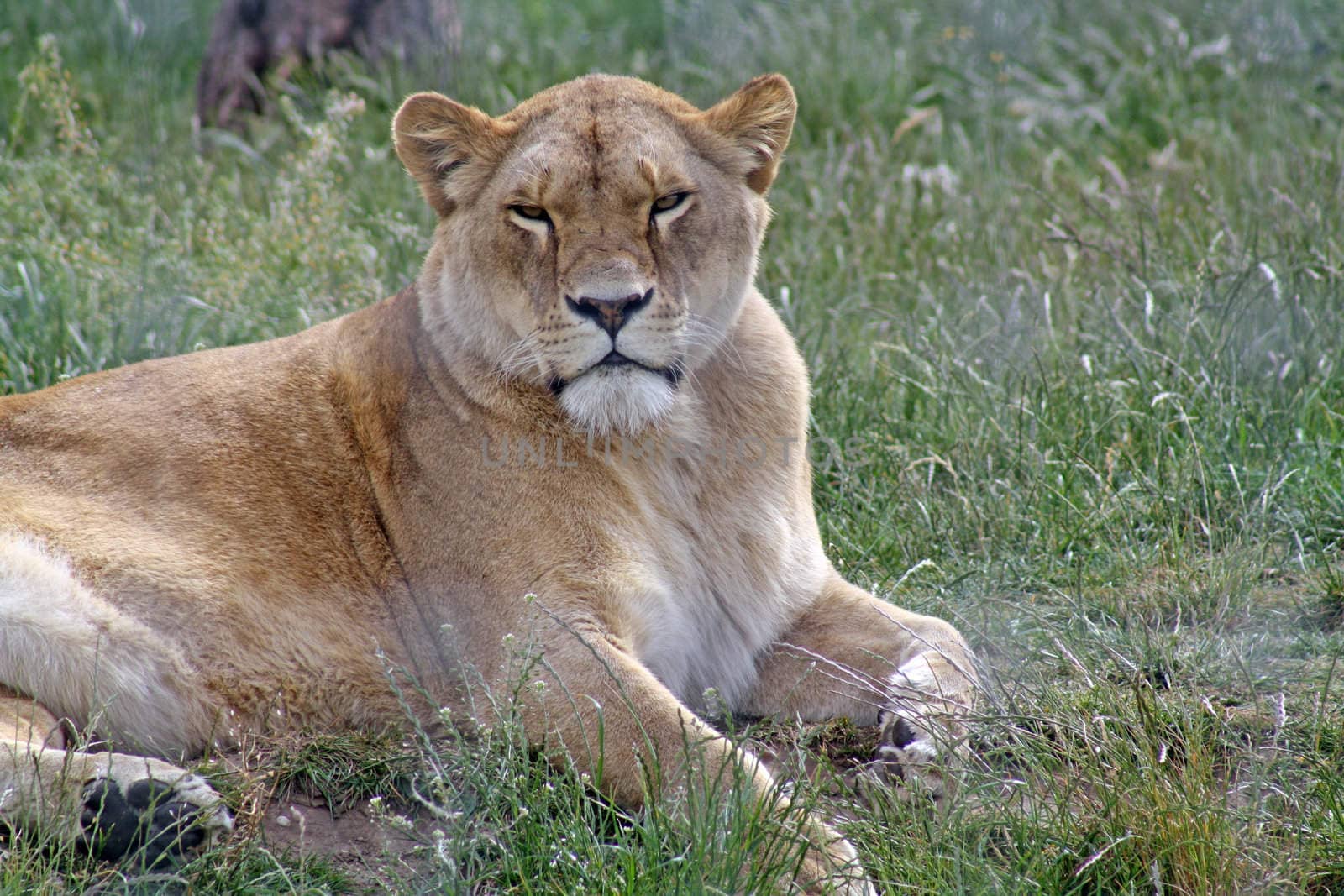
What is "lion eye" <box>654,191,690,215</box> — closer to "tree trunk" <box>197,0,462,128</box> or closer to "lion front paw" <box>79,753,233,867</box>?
"lion front paw" <box>79,753,233,867</box>

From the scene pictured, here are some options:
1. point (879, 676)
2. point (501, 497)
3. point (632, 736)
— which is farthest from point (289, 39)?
point (632, 736)

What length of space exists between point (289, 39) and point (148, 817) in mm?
6119

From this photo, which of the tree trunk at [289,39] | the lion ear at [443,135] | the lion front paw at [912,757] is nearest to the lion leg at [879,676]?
the lion front paw at [912,757]

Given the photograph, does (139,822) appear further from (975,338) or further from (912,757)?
(975,338)

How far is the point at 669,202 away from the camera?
328 cm

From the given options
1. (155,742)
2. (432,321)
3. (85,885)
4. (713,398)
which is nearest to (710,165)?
(713,398)

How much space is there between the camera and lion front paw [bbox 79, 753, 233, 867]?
258 centimetres

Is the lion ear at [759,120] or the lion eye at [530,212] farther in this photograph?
the lion ear at [759,120]

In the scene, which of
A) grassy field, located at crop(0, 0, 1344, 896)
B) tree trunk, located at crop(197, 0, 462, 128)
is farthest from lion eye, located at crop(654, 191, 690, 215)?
tree trunk, located at crop(197, 0, 462, 128)

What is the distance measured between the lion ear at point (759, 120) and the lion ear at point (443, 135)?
1.69 ft

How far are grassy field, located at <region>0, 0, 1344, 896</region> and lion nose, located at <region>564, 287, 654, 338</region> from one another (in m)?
0.90

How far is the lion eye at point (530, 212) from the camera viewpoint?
327 cm

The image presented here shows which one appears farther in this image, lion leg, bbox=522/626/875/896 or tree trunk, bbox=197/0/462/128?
tree trunk, bbox=197/0/462/128

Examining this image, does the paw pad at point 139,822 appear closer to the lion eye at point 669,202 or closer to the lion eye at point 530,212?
the lion eye at point 530,212
